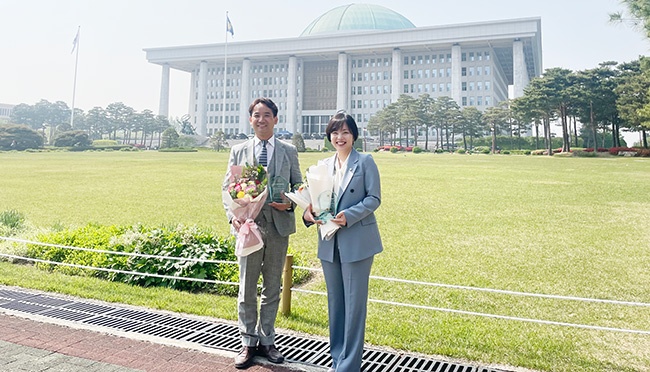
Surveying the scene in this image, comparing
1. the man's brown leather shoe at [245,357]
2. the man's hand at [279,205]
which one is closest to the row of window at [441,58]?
the man's hand at [279,205]

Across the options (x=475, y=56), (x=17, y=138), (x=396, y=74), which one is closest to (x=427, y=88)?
(x=396, y=74)

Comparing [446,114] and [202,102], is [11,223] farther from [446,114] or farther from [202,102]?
[202,102]

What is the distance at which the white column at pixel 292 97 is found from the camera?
90688mm

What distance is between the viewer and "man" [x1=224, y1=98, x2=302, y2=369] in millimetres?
3768

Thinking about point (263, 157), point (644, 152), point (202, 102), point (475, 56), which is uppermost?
point (475, 56)

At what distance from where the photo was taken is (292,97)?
9250 cm

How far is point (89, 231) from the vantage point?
8.08 m

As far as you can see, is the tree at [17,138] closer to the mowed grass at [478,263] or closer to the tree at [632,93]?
the mowed grass at [478,263]

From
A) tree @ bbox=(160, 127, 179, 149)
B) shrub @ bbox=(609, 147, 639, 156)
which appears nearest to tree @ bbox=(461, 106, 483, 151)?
shrub @ bbox=(609, 147, 639, 156)

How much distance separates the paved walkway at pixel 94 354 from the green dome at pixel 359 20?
9656cm

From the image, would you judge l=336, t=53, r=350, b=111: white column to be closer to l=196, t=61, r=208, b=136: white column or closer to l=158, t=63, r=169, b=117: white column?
l=196, t=61, r=208, b=136: white column

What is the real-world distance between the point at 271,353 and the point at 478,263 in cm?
512

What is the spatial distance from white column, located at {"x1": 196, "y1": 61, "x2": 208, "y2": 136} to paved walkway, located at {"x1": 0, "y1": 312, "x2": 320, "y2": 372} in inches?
3825

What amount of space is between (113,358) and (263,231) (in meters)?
1.72
